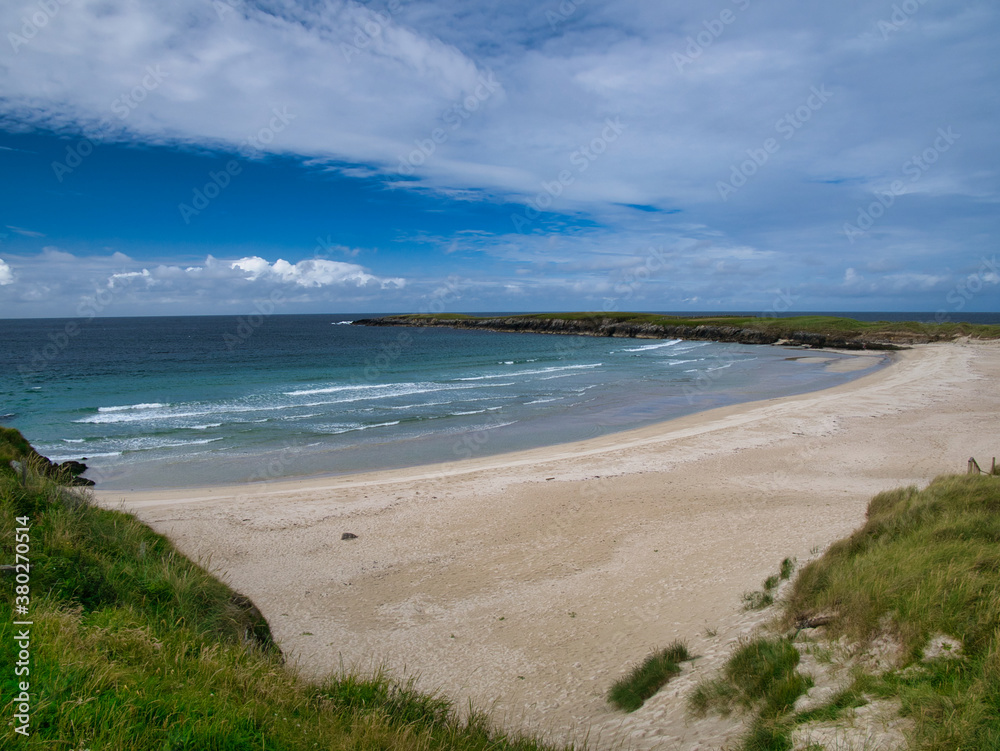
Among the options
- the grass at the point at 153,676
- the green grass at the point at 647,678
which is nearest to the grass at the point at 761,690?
the green grass at the point at 647,678

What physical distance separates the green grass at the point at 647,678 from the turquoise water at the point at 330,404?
13.5 metres

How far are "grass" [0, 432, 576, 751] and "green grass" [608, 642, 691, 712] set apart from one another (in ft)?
4.85

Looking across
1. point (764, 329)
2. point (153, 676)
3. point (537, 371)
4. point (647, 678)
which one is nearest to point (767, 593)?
point (647, 678)

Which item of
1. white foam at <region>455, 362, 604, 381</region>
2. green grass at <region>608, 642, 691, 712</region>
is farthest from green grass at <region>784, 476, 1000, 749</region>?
white foam at <region>455, 362, 604, 381</region>

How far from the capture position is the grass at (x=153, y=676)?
325 cm

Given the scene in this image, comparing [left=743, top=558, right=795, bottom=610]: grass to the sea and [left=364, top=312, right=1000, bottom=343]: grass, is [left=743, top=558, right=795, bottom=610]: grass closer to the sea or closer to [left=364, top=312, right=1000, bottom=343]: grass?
the sea

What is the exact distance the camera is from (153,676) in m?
3.82

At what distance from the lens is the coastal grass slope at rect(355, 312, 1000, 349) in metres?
64.7

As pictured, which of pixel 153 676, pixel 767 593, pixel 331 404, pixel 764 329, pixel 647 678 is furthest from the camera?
pixel 764 329

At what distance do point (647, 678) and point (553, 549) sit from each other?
4.98 meters

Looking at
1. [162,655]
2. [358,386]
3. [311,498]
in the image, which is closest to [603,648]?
[162,655]

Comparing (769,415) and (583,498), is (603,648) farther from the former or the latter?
(769,415)

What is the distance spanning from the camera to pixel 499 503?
13773mm

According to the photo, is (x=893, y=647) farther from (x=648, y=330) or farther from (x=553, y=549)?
(x=648, y=330)
